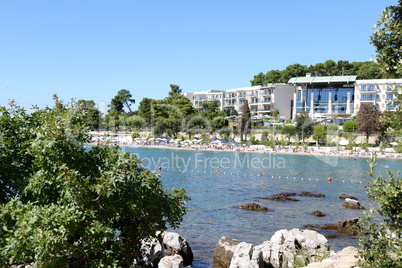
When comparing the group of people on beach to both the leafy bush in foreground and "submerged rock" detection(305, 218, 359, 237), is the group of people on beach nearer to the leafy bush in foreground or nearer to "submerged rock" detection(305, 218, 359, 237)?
"submerged rock" detection(305, 218, 359, 237)

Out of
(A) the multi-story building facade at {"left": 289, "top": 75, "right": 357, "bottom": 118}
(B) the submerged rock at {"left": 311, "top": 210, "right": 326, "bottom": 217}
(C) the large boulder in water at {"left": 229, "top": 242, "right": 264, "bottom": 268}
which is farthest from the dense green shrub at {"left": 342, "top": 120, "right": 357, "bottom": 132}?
(C) the large boulder in water at {"left": 229, "top": 242, "right": 264, "bottom": 268}

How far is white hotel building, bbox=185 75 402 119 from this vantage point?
110 meters

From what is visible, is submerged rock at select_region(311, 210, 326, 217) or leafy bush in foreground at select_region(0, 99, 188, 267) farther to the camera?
submerged rock at select_region(311, 210, 326, 217)

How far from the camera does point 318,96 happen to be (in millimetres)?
120250

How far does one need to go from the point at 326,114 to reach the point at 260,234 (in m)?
103

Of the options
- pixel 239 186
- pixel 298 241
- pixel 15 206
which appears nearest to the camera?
pixel 15 206

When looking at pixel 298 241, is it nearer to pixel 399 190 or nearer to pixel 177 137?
pixel 399 190

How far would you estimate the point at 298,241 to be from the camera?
1581 centimetres

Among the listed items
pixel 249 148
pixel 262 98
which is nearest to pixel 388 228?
pixel 249 148

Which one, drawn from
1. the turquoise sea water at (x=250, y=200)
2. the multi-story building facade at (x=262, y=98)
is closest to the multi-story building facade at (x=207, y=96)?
the multi-story building facade at (x=262, y=98)

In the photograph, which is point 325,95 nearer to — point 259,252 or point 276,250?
point 276,250

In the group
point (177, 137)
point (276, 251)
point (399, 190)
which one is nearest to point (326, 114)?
point (177, 137)

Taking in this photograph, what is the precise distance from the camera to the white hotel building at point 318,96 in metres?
110

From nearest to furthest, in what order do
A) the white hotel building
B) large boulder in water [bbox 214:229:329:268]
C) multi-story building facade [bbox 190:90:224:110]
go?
1. large boulder in water [bbox 214:229:329:268]
2. the white hotel building
3. multi-story building facade [bbox 190:90:224:110]
